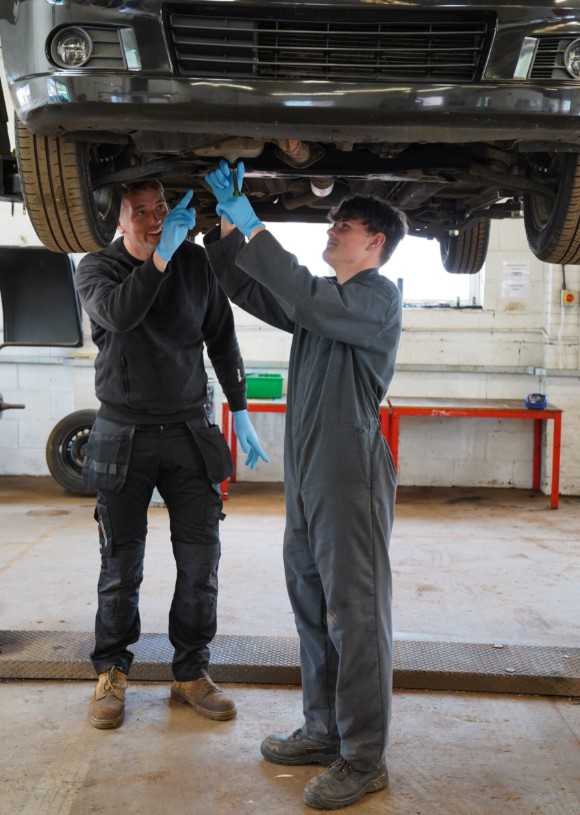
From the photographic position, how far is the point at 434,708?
270 centimetres

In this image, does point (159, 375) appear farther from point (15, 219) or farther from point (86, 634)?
point (15, 219)

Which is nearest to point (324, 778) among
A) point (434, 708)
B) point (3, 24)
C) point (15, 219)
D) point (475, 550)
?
point (434, 708)

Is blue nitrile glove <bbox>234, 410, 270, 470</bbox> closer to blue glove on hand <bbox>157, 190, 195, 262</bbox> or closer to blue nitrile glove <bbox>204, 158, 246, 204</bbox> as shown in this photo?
blue glove on hand <bbox>157, 190, 195, 262</bbox>

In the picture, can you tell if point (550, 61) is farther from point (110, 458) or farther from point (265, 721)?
point (265, 721)

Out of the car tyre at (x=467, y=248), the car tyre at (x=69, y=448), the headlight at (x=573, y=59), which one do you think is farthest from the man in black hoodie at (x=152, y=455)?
the car tyre at (x=69, y=448)

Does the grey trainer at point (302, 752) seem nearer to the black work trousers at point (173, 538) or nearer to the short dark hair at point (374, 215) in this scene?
the black work trousers at point (173, 538)

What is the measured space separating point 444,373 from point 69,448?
9.55 feet

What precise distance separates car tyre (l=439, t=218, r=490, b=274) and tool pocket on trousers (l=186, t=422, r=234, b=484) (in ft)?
6.35

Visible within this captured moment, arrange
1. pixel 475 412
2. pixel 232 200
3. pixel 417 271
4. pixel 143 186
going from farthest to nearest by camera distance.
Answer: pixel 417 271
pixel 475 412
pixel 143 186
pixel 232 200

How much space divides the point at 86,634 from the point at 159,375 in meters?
1.10

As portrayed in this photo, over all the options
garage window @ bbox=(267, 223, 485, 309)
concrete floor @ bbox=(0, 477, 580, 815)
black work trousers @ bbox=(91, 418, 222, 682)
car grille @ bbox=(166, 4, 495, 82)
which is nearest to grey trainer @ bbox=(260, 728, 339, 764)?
concrete floor @ bbox=(0, 477, 580, 815)

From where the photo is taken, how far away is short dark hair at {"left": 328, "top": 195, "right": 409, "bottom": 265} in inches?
87.5

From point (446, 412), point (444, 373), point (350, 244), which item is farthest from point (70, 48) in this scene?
point (444, 373)

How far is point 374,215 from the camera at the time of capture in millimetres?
2221
